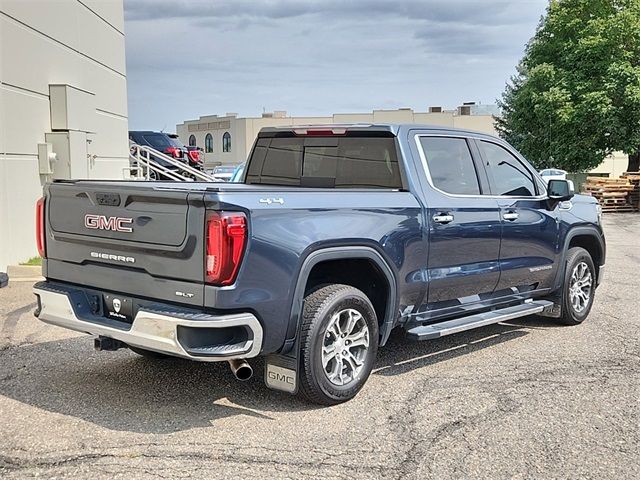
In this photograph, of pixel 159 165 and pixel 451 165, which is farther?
pixel 159 165

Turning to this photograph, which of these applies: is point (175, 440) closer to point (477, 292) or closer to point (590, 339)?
point (477, 292)

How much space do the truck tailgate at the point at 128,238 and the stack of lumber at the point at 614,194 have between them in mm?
23839

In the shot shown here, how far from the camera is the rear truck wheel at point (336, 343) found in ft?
15.8

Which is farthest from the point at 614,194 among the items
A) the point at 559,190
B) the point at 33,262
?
the point at 33,262

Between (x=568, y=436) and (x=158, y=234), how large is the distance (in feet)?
9.34

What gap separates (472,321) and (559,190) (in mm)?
1893

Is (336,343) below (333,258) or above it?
below

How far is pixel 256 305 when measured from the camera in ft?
14.6

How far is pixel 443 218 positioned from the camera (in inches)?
228

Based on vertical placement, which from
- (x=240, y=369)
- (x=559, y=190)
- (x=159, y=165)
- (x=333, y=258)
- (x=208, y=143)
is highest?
(x=559, y=190)

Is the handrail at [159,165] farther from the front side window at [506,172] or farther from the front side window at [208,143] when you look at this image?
the front side window at [208,143]

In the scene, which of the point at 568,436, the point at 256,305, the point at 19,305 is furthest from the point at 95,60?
the point at 568,436

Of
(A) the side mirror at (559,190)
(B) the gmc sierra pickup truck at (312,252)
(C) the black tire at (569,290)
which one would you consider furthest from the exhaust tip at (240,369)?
(C) the black tire at (569,290)

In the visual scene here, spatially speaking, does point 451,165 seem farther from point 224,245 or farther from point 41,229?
point 41,229
